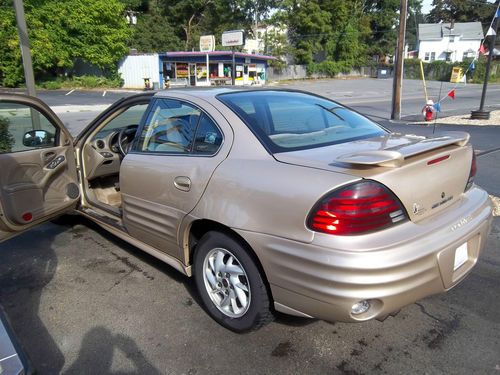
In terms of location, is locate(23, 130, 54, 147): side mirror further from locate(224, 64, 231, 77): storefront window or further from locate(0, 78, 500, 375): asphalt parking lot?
locate(224, 64, 231, 77): storefront window

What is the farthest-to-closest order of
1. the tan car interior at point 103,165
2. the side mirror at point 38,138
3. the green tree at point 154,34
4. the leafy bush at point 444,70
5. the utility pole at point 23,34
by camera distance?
the leafy bush at point 444,70, the green tree at point 154,34, the utility pole at point 23,34, the tan car interior at point 103,165, the side mirror at point 38,138

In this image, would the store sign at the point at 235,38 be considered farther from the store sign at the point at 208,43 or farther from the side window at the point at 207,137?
the side window at the point at 207,137

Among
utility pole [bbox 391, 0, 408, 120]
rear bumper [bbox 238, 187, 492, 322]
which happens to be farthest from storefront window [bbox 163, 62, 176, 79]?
rear bumper [bbox 238, 187, 492, 322]

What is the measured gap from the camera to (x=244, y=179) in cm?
248

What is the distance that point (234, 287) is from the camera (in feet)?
8.87

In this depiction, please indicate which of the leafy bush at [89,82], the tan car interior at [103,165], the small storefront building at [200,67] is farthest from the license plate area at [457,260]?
the leafy bush at [89,82]

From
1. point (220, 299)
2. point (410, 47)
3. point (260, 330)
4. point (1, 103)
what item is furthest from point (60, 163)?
point (410, 47)

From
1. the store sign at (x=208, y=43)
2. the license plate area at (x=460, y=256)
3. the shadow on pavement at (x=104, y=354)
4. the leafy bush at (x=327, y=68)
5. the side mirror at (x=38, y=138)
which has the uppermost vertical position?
the store sign at (x=208, y=43)

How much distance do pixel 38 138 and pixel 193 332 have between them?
244cm

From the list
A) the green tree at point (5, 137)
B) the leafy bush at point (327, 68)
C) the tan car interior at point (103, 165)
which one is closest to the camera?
the green tree at point (5, 137)

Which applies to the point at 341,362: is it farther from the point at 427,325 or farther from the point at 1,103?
the point at 1,103

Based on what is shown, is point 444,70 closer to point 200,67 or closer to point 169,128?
point 200,67

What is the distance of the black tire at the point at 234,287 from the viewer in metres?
2.51

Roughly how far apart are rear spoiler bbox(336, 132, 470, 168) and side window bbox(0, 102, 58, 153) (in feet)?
9.67
